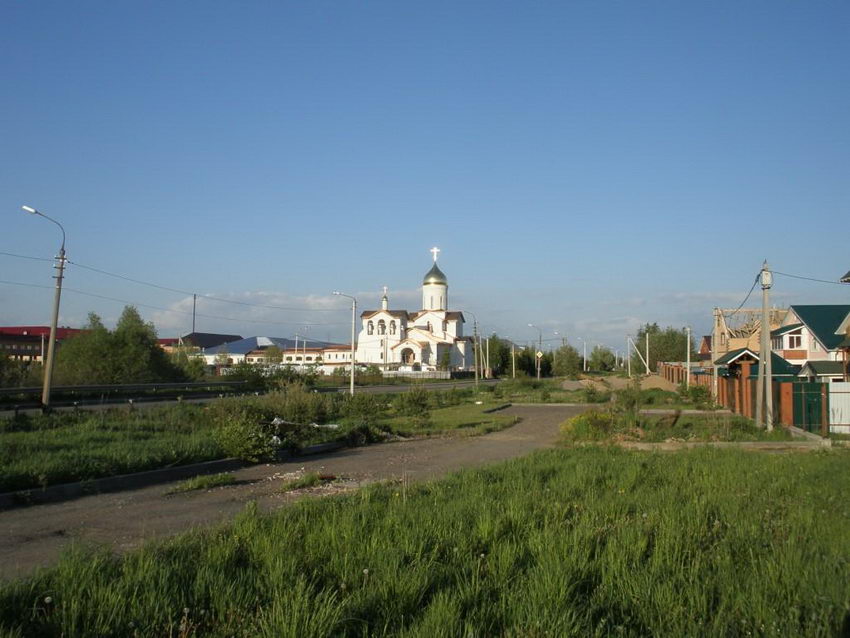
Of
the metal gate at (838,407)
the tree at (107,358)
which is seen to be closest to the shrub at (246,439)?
the metal gate at (838,407)

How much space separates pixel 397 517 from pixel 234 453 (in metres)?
9.33

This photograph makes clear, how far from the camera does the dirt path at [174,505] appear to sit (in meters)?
8.58

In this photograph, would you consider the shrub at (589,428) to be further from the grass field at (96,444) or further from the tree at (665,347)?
the tree at (665,347)

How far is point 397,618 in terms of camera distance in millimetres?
5008

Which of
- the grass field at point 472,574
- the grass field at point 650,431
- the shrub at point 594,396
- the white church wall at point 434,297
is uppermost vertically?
the white church wall at point 434,297

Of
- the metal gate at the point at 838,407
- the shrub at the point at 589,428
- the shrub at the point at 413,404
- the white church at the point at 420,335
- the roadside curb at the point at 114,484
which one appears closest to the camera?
the roadside curb at the point at 114,484

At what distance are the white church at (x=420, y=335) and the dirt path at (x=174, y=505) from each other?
261 ft

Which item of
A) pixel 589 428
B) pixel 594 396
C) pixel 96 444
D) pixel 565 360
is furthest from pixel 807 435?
pixel 565 360

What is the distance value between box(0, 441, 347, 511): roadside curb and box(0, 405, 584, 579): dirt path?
0.95ft

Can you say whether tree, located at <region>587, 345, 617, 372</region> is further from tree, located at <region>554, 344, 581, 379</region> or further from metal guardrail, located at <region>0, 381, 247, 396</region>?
metal guardrail, located at <region>0, 381, 247, 396</region>

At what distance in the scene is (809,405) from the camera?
23.4m

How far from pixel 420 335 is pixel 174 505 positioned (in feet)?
294

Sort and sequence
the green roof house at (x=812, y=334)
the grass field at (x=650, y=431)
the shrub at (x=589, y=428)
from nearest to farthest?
the grass field at (x=650, y=431)
the shrub at (x=589, y=428)
the green roof house at (x=812, y=334)

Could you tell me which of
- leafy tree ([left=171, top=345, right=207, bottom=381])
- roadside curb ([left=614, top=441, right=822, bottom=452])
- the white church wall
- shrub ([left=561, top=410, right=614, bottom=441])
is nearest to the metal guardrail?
leafy tree ([left=171, top=345, right=207, bottom=381])
